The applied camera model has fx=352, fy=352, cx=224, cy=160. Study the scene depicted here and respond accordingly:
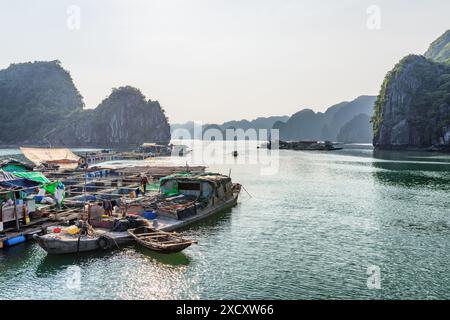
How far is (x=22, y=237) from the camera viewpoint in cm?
2686

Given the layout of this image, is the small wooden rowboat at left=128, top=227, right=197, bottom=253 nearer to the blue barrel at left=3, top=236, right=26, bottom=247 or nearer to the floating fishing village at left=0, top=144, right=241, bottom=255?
the floating fishing village at left=0, top=144, right=241, bottom=255

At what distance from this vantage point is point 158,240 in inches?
1021

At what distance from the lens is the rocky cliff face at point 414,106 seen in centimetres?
15850

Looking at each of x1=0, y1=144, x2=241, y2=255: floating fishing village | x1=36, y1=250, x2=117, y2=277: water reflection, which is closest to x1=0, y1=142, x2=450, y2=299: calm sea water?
x1=36, y1=250, x2=117, y2=277: water reflection

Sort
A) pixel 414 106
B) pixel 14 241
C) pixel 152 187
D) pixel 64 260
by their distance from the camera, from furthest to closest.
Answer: pixel 414 106 < pixel 152 187 < pixel 14 241 < pixel 64 260

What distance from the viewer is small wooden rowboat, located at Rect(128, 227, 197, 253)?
24047 millimetres

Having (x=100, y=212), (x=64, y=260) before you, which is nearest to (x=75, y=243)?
(x=64, y=260)

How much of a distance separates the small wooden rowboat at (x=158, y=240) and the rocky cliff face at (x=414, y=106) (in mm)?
159271

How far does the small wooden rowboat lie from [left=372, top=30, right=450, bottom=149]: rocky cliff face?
159271 millimetres

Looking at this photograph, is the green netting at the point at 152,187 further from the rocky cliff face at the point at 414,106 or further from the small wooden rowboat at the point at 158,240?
the rocky cliff face at the point at 414,106

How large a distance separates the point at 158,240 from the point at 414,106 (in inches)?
7081

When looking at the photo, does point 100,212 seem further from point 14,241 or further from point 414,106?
point 414,106

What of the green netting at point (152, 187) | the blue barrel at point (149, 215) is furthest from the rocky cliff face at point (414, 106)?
the blue barrel at point (149, 215)

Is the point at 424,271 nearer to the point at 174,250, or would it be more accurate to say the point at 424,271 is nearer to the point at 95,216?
the point at 174,250
